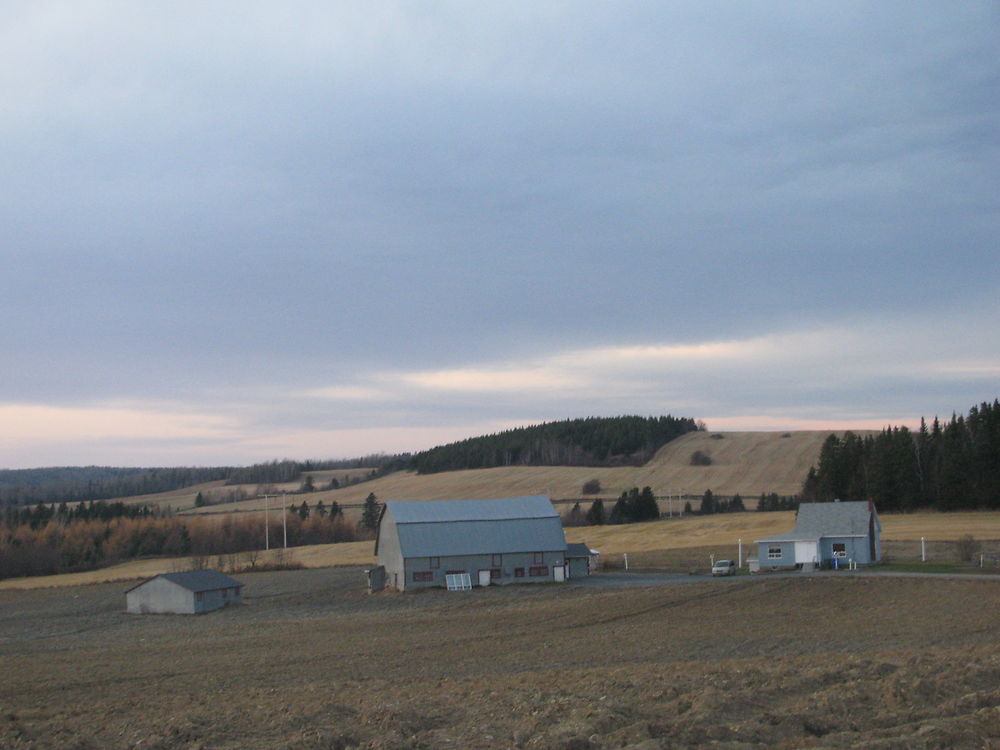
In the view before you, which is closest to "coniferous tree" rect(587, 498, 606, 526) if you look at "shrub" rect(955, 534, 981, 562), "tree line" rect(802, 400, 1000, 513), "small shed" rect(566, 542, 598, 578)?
"tree line" rect(802, 400, 1000, 513)

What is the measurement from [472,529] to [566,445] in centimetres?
10846

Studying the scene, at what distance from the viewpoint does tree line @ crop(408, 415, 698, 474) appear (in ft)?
515

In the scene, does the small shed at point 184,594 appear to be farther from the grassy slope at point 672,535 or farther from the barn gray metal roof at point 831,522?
the barn gray metal roof at point 831,522

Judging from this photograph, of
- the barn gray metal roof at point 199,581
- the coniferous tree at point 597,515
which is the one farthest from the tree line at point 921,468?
the barn gray metal roof at point 199,581

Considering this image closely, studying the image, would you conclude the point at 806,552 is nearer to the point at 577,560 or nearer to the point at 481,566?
the point at 577,560

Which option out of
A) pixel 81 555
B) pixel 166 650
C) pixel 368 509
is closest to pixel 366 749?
pixel 166 650

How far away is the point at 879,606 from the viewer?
38.7 meters

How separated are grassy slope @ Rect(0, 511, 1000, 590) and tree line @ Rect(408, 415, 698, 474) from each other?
179 feet

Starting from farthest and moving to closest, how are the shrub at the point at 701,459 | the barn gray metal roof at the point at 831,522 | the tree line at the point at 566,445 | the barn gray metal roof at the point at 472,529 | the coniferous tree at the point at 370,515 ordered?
1. the tree line at the point at 566,445
2. the shrub at the point at 701,459
3. the coniferous tree at the point at 370,515
4. the barn gray metal roof at the point at 472,529
5. the barn gray metal roof at the point at 831,522

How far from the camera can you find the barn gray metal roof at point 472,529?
60.8m

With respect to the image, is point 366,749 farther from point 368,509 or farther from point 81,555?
point 368,509

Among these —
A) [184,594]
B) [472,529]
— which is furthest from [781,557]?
[184,594]

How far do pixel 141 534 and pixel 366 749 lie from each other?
109m

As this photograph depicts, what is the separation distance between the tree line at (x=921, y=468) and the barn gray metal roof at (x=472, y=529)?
41.1 meters
